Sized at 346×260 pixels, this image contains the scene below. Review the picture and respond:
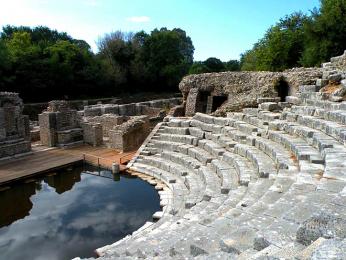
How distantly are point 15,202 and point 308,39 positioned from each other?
61.8 feet

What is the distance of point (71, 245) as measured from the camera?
26.1 ft

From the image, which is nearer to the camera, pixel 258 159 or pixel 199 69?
pixel 258 159

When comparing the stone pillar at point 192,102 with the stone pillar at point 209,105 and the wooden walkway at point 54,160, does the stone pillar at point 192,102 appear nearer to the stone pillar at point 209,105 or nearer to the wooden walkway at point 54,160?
the stone pillar at point 209,105

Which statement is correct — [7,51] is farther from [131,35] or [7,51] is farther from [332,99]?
[332,99]

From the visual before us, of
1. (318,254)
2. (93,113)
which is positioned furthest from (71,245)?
(93,113)

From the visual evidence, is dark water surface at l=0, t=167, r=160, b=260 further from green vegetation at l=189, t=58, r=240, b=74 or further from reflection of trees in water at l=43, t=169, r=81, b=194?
green vegetation at l=189, t=58, r=240, b=74

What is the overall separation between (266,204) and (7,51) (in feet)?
120

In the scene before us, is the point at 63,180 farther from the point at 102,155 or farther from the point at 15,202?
the point at 102,155

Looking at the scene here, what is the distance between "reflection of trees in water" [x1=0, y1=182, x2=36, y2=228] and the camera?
9.77 m

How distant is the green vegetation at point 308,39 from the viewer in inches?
783

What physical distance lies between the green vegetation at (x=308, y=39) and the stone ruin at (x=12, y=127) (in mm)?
16103

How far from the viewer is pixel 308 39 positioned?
2203 cm

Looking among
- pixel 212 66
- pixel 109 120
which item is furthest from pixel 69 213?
pixel 212 66

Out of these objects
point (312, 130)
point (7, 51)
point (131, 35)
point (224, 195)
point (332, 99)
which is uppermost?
point (131, 35)
